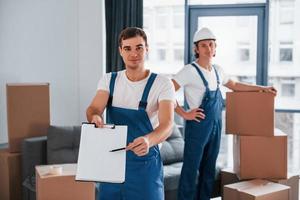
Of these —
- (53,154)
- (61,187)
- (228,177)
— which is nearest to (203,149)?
(228,177)

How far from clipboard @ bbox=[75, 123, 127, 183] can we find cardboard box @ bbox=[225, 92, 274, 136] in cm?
173

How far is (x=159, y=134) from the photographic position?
1.76 metres

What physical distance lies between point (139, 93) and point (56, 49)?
8.28ft

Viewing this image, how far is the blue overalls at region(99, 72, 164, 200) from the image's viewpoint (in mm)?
1866

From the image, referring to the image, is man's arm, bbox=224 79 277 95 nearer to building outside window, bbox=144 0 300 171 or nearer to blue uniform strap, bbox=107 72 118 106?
building outside window, bbox=144 0 300 171

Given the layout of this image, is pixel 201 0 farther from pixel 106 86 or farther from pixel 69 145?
pixel 106 86

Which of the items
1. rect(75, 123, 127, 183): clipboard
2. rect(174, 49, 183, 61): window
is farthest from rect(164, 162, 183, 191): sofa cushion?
rect(75, 123, 127, 183): clipboard

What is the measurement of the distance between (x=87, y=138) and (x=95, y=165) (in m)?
0.11

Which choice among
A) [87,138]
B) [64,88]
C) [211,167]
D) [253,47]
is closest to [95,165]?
[87,138]

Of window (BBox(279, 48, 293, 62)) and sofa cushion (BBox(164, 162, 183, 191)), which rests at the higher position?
window (BBox(279, 48, 293, 62))

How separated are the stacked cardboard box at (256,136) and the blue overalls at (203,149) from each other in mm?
189

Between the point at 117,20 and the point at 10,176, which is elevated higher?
the point at 117,20

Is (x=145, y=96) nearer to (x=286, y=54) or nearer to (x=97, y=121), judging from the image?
(x=97, y=121)

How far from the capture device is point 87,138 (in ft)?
5.68
